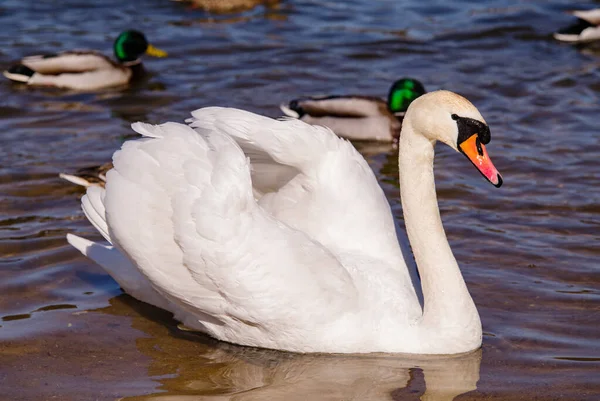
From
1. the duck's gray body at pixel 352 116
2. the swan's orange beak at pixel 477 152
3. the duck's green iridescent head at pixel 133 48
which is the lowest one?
the duck's gray body at pixel 352 116

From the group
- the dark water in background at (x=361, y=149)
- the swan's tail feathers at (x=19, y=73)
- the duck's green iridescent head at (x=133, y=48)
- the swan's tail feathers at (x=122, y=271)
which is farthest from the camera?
the duck's green iridescent head at (x=133, y=48)

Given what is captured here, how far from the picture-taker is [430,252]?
5.52 m

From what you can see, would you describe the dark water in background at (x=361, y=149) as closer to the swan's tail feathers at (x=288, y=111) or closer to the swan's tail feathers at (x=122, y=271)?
the swan's tail feathers at (x=122, y=271)

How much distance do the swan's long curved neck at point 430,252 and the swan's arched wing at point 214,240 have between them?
0.44 metres

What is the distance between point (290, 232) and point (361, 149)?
18.0 ft

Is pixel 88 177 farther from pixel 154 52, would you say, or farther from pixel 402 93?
pixel 154 52

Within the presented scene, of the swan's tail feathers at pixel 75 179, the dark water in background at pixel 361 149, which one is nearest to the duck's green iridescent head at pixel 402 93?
the dark water in background at pixel 361 149

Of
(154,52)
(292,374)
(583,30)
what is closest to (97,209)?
(292,374)

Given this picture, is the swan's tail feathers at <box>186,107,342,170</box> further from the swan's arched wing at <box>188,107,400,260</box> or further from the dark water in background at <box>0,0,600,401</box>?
the dark water in background at <box>0,0,600,401</box>

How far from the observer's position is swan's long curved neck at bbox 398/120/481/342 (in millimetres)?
5367

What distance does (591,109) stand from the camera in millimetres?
10680

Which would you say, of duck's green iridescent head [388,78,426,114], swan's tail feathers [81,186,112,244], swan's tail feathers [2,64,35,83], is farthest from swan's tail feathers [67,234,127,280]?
swan's tail feathers [2,64,35,83]

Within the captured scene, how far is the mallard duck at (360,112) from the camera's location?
10891mm

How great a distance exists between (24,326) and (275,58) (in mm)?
7809
